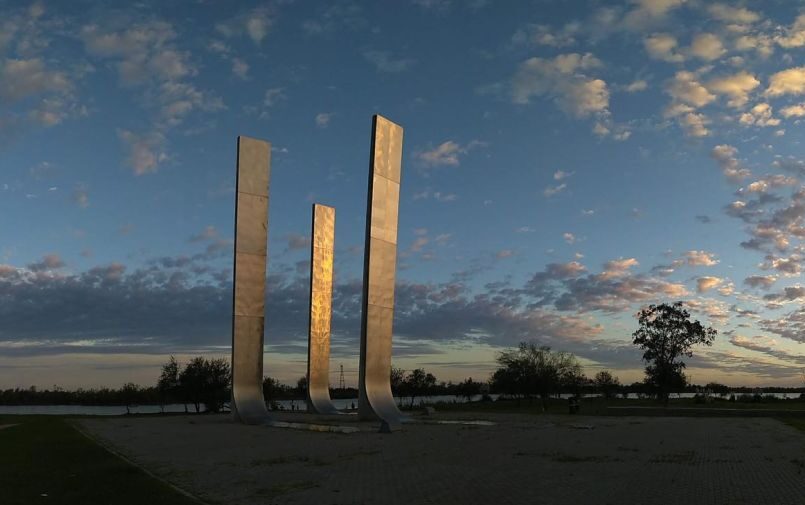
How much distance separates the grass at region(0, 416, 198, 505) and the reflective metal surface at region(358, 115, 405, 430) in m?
8.85

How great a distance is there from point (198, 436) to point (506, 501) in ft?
46.9

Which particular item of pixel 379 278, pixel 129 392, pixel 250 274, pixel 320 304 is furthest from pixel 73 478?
pixel 129 392

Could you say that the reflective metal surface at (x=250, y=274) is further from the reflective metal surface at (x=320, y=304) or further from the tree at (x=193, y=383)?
the tree at (x=193, y=383)

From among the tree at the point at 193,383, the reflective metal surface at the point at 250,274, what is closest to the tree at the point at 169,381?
the tree at the point at 193,383

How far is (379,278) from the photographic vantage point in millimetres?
23766

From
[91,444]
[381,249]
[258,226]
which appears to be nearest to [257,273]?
[258,226]

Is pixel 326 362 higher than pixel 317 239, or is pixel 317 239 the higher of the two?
pixel 317 239

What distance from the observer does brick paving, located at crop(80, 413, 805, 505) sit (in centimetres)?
936

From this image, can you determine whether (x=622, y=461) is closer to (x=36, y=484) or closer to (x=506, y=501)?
(x=506, y=501)

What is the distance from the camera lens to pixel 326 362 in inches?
1394

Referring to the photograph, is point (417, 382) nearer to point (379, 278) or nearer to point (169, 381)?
point (169, 381)

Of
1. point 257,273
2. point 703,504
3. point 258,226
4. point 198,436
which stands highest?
point 258,226

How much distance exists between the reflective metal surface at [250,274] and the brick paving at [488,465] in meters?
6.11

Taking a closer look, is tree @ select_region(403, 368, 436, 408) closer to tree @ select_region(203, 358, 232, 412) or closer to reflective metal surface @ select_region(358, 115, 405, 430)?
tree @ select_region(203, 358, 232, 412)
